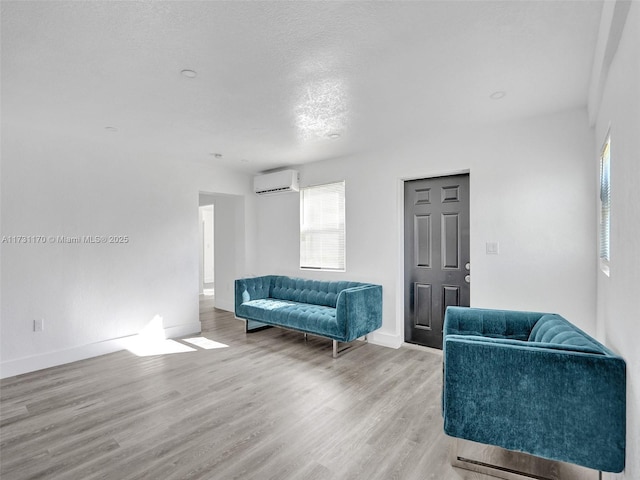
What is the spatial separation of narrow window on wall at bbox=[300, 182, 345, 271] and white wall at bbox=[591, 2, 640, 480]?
10.8 feet

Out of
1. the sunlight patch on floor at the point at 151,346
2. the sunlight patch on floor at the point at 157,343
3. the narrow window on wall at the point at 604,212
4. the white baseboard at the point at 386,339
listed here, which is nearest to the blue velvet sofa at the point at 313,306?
the white baseboard at the point at 386,339

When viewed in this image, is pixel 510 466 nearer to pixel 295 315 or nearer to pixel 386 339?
pixel 386 339

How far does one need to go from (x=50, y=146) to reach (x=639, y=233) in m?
4.93

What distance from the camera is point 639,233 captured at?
49.7 inches

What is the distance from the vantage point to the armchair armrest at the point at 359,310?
3729 mm

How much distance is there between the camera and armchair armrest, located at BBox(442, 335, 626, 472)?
1.55m

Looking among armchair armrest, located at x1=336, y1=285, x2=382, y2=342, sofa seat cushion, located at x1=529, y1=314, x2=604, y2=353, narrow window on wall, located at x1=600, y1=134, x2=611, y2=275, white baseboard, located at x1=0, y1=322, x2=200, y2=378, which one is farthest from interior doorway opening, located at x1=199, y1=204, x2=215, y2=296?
narrow window on wall, located at x1=600, y1=134, x2=611, y2=275

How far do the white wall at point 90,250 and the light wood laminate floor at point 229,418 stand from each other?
1.31 feet

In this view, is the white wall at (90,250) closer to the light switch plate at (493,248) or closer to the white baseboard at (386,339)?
the white baseboard at (386,339)

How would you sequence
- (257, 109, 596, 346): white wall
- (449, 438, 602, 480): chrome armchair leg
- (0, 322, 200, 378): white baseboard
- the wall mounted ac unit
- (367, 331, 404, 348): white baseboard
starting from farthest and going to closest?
the wall mounted ac unit → (367, 331, 404, 348): white baseboard → (0, 322, 200, 378): white baseboard → (257, 109, 596, 346): white wall → (449, 438, 602, 480): chrome armchair leg

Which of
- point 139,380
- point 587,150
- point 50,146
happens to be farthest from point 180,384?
point 587,150

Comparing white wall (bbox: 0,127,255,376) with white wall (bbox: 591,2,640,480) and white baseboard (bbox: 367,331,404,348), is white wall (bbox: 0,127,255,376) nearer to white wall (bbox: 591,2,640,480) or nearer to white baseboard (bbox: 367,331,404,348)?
white baseboard (bbox: 367,331,404,348)

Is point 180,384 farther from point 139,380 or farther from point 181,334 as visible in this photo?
point 181,334

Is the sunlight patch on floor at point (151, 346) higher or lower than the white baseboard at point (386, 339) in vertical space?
lower
